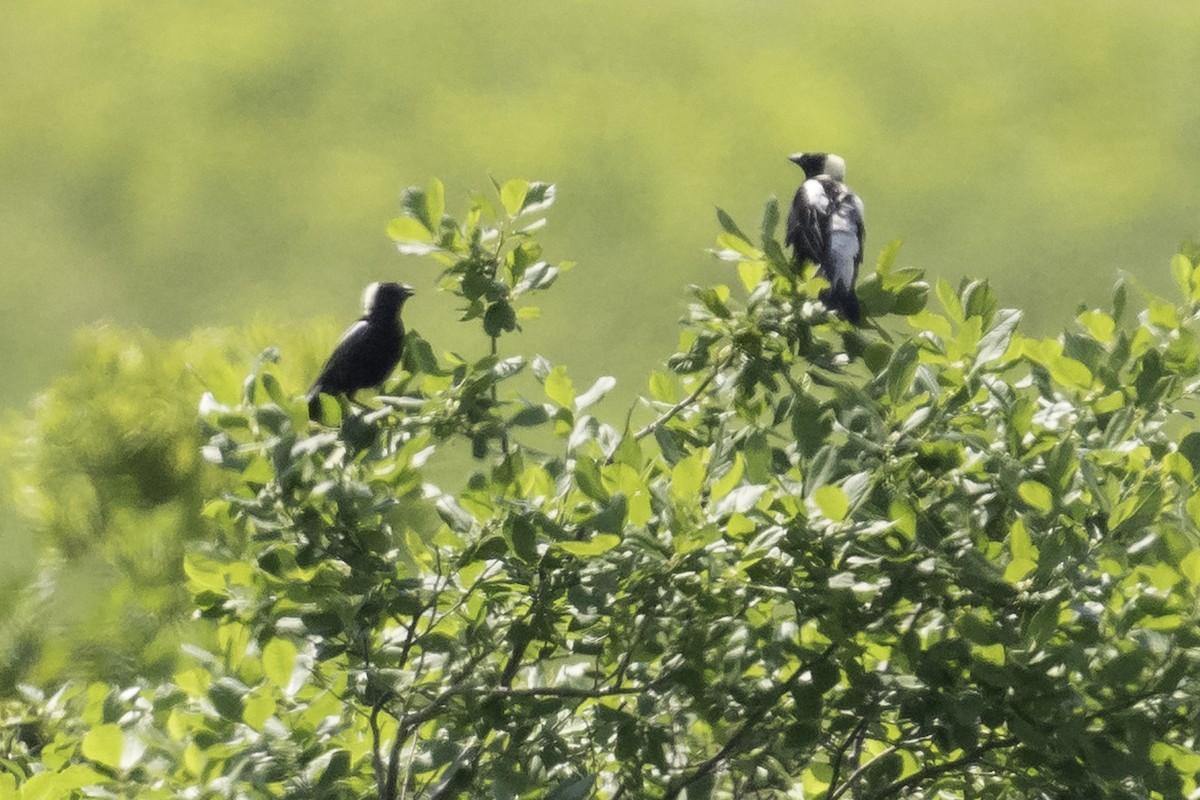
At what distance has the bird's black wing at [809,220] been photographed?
11.7 feet

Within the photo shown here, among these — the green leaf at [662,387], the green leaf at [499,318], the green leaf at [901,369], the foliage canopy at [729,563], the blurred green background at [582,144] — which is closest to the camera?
the foliage canopy at [729,563]

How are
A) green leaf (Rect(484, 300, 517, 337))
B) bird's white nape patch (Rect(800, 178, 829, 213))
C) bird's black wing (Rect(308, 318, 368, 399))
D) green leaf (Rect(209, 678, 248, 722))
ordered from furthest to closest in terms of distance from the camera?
bird's white nape patch (Rect(800, 178, 829, 213)) → bird's black wing (Rect(308, 318, 368, 399)) → green leaf (Rect(484, 300, 517, 337)) → green leaf (Rect(209, 678, 248, 722))

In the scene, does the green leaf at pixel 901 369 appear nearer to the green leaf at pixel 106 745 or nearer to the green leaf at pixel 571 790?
the green leaf at pixel 571 790

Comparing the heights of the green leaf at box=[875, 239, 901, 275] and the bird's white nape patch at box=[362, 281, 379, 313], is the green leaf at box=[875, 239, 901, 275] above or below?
below

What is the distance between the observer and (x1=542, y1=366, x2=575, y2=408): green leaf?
8.21ft

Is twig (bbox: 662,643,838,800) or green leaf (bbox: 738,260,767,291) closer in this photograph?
twig (bbox: 662,643,838,800)

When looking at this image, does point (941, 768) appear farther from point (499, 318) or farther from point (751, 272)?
point (499, 318)

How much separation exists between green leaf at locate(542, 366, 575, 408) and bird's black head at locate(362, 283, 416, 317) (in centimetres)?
116

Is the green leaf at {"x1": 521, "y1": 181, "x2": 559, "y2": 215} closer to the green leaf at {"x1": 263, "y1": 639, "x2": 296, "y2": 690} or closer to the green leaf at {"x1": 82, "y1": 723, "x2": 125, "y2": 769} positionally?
the green leaf at {"x1": 263, "y1": 639, "x2": 296, "y2": 690}

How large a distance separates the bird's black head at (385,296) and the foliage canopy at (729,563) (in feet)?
2.93

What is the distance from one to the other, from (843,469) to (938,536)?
24cm

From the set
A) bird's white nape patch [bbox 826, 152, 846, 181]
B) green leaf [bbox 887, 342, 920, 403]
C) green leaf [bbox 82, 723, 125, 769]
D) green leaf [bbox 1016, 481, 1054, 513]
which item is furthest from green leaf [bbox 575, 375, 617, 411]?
bird's white nape patch [bbox 826, 152, 846, 181]

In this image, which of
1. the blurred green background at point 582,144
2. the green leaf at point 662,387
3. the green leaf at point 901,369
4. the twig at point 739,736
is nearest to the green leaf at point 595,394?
the green leaf at point 662,387

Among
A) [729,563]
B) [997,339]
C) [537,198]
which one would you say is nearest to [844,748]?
[729,563]
